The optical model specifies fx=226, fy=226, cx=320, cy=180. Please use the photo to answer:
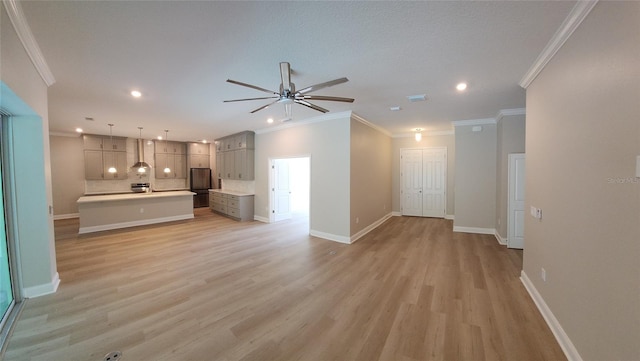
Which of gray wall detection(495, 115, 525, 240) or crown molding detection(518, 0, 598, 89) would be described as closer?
crown molding detection(518, 0, 598, 89)

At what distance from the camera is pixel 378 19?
1869 mm

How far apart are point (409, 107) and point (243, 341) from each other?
444 cm

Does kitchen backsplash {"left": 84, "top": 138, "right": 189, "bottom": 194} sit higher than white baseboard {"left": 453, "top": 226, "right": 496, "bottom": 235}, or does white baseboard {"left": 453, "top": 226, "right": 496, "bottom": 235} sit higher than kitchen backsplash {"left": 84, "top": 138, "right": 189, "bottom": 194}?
kitchen backsplash {"left": 84, "top": 138, "right": 189, "bottom": 194}

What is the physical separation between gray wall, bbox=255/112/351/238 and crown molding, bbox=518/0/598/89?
287 centimetres

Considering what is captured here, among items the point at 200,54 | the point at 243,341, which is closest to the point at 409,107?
the point at 200,54

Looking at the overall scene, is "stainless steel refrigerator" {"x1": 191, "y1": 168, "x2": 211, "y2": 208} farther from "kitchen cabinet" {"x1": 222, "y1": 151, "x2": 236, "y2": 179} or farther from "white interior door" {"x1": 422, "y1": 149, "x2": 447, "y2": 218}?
"white interior door" {"x1": 422, "y1": 149, "x2": 447, "y2": 218}

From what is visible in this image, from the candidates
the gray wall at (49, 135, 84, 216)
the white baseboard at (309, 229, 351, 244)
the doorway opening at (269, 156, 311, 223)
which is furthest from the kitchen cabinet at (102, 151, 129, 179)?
the white baseboard at (309, 229, 351, 244)

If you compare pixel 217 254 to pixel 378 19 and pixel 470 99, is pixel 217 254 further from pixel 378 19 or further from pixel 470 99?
pixel 470 99

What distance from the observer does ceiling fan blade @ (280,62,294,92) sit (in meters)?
2.29

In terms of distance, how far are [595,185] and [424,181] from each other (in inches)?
236

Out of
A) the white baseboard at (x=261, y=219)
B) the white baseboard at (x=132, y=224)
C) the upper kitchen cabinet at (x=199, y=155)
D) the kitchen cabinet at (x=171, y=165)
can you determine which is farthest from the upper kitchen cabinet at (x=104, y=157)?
the white baseboard at (x=261, y=219)

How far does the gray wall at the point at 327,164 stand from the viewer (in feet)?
16.0

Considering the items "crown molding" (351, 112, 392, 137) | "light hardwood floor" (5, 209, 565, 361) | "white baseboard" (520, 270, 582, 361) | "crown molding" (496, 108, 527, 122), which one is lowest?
"light hardwood floor" (5, 209, 565, 361)

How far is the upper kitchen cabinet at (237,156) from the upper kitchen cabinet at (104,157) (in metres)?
3.16
